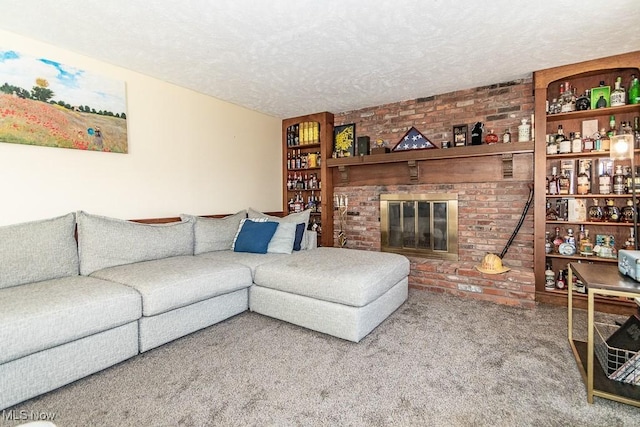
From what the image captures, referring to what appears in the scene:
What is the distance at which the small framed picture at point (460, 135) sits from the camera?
139 inches

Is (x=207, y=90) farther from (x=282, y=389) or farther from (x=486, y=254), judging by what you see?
(x=486, y=254)

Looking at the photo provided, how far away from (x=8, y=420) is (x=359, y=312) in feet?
6.24

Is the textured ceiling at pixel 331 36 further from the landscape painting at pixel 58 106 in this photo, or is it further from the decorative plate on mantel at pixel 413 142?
the decorative plate on mantel at pixel 413 142

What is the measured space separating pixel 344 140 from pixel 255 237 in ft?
6.63

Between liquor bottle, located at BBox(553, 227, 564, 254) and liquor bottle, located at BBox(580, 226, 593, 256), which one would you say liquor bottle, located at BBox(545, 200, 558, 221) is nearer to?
liquor bottle, located at BBox(553, 227, 564, 254)

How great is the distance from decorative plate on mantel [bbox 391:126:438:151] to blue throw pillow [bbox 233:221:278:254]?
1.84 m

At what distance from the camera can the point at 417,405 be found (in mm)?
1561

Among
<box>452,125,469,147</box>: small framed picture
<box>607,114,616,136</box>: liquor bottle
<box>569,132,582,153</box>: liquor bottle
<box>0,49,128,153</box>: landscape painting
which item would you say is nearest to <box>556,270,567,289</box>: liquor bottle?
<box>569,132,582,153</box>: liquor bottle

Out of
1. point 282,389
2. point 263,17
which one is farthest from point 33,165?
point 282,389

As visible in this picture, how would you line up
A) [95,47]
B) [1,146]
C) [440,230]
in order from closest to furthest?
1. [1,146]
2. [95,47]
3. [440,230]

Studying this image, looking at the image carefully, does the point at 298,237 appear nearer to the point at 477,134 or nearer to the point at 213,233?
the point at 213,233

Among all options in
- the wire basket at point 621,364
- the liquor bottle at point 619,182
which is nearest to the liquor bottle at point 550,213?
the liquor bottle at point 619,182

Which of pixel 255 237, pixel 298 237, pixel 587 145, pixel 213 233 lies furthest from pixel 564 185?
pixel 213 233

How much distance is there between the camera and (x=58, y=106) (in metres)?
2.50
